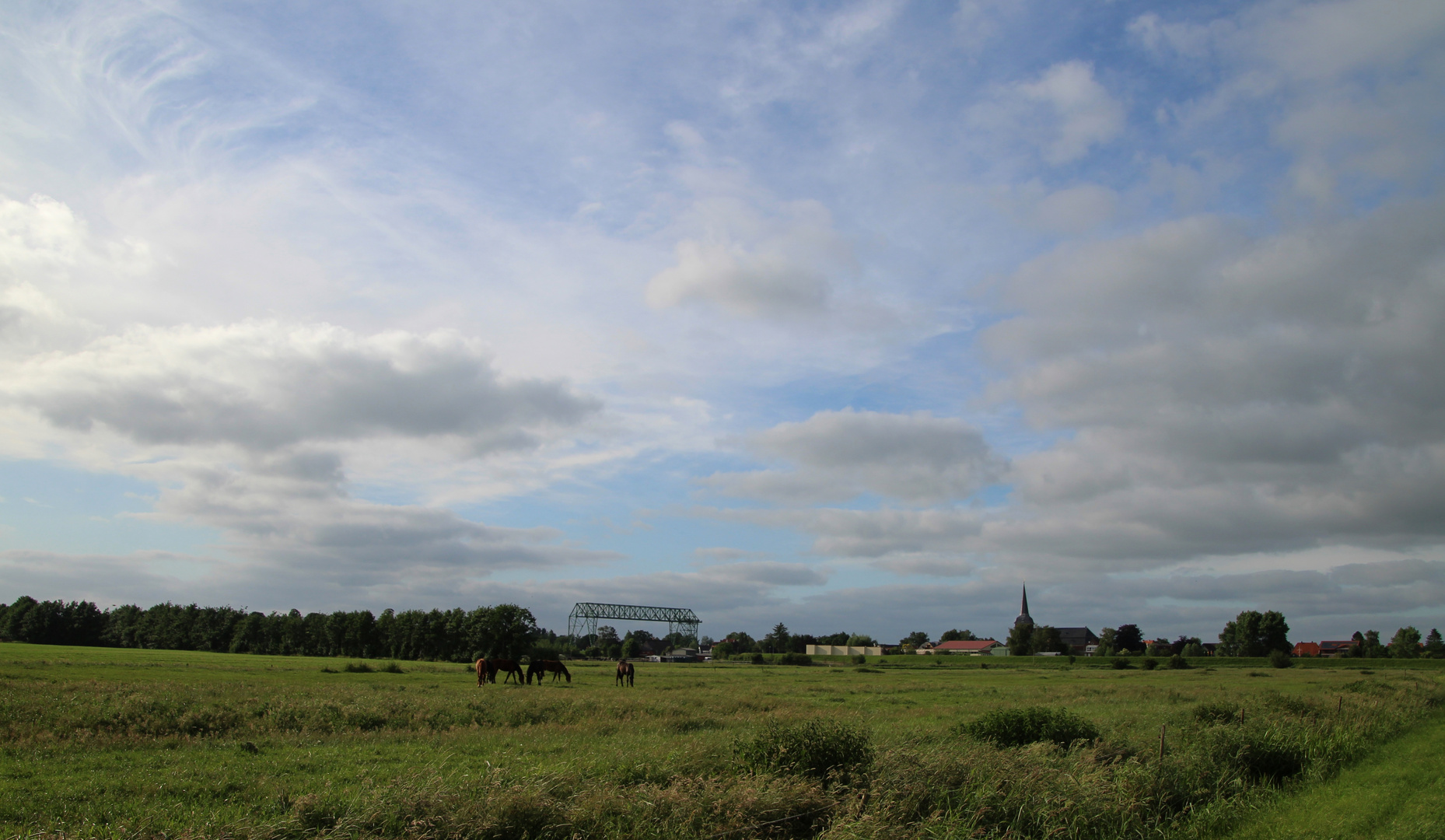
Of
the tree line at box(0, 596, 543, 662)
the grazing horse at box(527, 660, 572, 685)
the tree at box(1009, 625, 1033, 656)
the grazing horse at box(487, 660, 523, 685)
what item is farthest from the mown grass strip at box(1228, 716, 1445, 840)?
the tree at box(1009, 625, 1033, 656)

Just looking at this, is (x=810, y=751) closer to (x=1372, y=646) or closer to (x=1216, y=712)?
(x=1216, y=712)

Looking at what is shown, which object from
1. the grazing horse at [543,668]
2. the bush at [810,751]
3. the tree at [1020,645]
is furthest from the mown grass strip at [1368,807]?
the tree at [1020,645]

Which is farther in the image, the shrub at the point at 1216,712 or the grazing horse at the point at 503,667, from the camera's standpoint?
the grazing horse at the point at 503,667

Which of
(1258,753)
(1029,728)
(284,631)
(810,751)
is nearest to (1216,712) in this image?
(1258,753)

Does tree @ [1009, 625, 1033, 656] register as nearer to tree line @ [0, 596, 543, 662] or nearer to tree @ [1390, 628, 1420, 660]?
tree @ [1390, 628, 1420, 660]

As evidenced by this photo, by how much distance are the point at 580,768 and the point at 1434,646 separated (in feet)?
763

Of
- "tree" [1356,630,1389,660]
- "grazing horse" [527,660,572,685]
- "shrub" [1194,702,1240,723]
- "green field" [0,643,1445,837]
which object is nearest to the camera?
"green field" [0,643,1445,837]

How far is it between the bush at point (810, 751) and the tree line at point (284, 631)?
112692 millimetres

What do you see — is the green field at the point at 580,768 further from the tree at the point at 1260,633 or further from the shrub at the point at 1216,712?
the tree at the point at 1260,633

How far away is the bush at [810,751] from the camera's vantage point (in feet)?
56.4

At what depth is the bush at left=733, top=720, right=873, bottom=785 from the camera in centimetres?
1720

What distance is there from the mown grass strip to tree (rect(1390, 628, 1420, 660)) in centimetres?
19223

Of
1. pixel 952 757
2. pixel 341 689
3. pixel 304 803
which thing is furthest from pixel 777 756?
pixel 341 689

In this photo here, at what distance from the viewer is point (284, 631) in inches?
5723
